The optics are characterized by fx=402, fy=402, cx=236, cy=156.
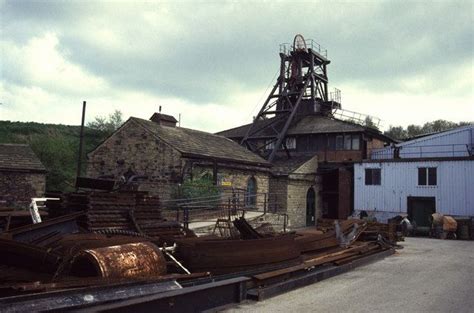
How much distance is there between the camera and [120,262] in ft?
19.9

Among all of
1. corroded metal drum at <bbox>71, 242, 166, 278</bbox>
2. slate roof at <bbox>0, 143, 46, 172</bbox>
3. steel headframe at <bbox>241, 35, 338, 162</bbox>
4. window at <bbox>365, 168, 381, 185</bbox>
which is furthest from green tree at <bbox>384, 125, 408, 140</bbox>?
corroded metal drum at <bbox>71, 242, 166, 278</bbox>

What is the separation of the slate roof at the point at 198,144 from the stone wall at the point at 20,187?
5.86 meters

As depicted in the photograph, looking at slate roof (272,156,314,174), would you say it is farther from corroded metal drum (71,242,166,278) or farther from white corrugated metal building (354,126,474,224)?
corroded metal drum (71,242,166,278)

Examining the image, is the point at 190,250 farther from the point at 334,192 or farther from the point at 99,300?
the point at 334,192

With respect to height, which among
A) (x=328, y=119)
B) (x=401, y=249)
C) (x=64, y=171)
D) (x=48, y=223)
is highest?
(x=328, y=119)

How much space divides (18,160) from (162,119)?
26.5 feet

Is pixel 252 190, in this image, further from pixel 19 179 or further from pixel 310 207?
pixel 19 179

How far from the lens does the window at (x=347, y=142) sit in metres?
31.7

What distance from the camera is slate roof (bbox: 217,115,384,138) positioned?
31.9 m

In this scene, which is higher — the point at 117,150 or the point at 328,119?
the point at 328,119

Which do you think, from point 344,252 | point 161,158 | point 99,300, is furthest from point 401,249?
point 99,300

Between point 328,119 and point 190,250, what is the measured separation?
29.5 meters

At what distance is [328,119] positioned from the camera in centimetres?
3506

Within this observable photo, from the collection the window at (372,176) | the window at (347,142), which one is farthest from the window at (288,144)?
the window at (372,176)
